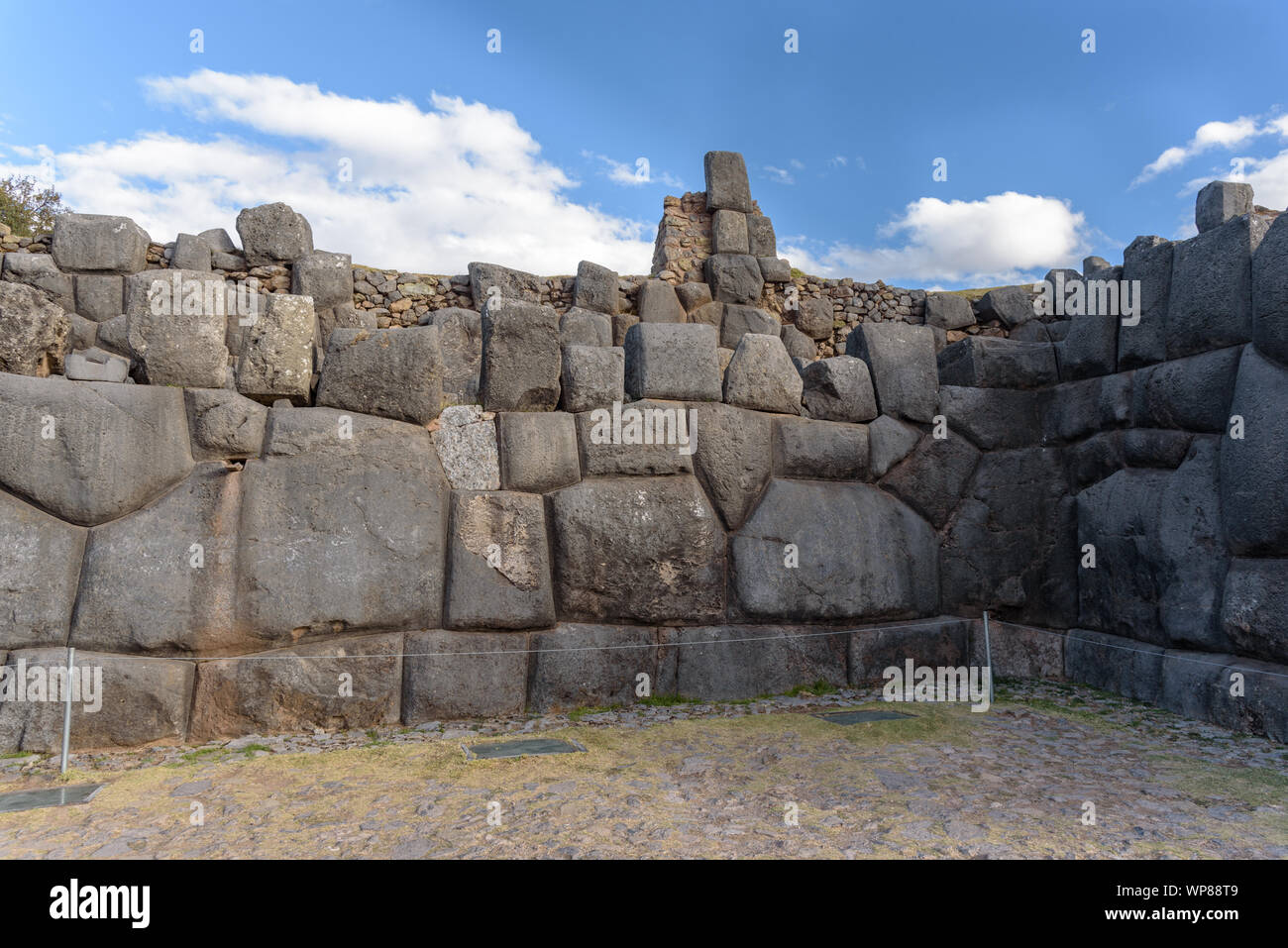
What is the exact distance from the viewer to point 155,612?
462 cm

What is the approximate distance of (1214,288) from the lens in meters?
5.43

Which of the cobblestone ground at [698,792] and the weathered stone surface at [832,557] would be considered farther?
the weathered stone surface at [832,557]

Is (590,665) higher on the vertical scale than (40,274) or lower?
lower

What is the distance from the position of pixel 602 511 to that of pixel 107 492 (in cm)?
284

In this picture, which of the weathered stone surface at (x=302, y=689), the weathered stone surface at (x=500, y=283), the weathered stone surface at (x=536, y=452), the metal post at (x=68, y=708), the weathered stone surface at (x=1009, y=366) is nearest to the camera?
the metal post at (x=68, y=708)

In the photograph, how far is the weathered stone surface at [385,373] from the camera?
5.25m

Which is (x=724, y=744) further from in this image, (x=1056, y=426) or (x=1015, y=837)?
(x=1056, y=426)

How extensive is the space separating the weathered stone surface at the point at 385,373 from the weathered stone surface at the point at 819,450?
2.50 metres

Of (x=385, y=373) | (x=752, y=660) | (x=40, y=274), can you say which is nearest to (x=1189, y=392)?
(x=752, y=660)

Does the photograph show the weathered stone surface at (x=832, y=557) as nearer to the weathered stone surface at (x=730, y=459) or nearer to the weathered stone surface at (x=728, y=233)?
the weathered stone surface at (x=730, y=459)

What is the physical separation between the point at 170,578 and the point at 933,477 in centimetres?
539

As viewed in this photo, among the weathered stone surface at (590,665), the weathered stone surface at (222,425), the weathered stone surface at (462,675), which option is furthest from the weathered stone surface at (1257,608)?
the weathered stone surface at (222,425)

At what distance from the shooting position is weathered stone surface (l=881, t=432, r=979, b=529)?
6699 millimetres

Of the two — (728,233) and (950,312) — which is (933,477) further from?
(728,233)
